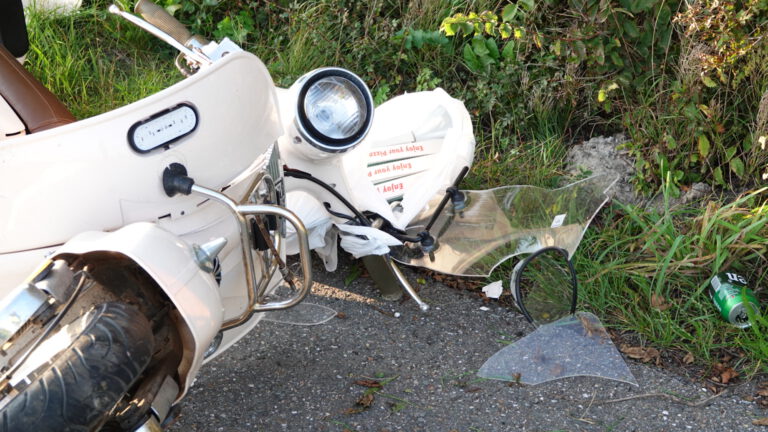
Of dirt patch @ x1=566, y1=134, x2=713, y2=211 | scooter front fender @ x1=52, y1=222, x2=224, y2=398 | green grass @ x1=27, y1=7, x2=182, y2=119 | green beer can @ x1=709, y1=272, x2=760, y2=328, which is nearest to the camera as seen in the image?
scooter front fender @ x1=52, y1=222, x2=224, y2=398

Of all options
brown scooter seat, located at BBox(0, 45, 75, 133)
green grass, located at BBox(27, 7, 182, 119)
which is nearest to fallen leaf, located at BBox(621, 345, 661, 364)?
brown scooter seat, located at BBox(0, 45, 75, 133)

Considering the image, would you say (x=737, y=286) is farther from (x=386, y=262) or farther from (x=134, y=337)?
(x=134, y=337)

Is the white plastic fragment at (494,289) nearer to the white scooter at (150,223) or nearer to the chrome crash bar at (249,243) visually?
the white scooter at (150,223)

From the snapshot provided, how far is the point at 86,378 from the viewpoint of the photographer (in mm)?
1519

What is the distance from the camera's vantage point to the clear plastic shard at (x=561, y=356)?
2600 mm

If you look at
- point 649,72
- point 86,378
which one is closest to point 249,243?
point 86,378

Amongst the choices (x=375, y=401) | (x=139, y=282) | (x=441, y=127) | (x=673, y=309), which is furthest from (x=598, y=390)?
(x=139, y=282)

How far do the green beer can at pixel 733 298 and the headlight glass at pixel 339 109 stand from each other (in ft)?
4.41

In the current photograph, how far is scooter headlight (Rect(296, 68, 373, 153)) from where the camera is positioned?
239 centimetres

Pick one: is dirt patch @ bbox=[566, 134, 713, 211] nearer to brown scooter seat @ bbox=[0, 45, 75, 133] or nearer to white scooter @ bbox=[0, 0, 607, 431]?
white scooter @ bbox=[0, 0, 607, 431]

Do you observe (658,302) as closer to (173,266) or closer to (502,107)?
(502,107)

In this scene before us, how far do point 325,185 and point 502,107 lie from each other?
1354mm

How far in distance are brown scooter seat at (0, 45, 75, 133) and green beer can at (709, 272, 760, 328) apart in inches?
84.0

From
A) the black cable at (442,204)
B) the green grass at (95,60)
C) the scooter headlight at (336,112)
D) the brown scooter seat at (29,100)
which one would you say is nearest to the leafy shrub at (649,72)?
the black cable at (442,204)
